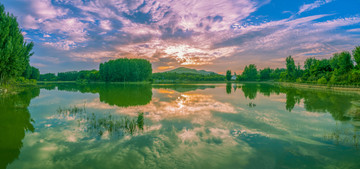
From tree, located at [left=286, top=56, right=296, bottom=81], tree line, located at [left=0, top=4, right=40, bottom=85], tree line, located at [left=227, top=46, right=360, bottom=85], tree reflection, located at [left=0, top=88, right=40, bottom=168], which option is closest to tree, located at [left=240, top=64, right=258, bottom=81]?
tree line, located at [left=227, top=46, right=360, bottom=85]

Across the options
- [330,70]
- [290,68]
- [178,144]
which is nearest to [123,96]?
[178,144]

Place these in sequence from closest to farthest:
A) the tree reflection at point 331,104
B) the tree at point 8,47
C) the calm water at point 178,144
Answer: the calm water at point 178,144, the tree reflection at point 331,104, the tree at point 8,47

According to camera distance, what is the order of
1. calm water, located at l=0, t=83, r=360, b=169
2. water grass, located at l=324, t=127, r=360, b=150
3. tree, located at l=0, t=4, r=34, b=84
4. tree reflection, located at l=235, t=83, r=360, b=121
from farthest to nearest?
1. tree, located at l=0, t=4, r=34, b=84
2. tree reflection, located at l=235, t=83, r=360, b=121
3. water grass, located at l=324, t=127, r=360, b=150
4. calm water, located at l=0, t=83, r=360, b=169

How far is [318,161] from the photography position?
585 centimetres

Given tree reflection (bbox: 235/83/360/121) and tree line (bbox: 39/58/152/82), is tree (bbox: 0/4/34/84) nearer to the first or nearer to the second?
tree reflection (bbox: 235/83/360/121)

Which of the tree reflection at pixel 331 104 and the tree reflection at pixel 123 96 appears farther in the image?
the tree reflection at pixel 123 96

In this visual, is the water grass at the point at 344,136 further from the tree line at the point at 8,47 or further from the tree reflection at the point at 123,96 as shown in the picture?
the tree line at the point at 8,47

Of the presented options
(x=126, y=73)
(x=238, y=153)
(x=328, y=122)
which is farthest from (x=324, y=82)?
(x=126, y=73)

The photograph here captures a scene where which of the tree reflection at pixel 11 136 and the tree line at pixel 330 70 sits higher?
the tree line at pixel 330 70

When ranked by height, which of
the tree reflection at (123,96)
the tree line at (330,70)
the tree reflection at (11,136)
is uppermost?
the tree line at (330,70)

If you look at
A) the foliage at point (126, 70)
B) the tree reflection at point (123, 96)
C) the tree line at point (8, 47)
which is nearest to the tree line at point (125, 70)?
the foliage at point (126, 70)

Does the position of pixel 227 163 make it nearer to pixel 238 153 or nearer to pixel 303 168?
pixel 238 153

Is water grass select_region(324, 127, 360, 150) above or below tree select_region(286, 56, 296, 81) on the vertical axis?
below

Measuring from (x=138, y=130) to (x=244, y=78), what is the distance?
155148 millimetres
